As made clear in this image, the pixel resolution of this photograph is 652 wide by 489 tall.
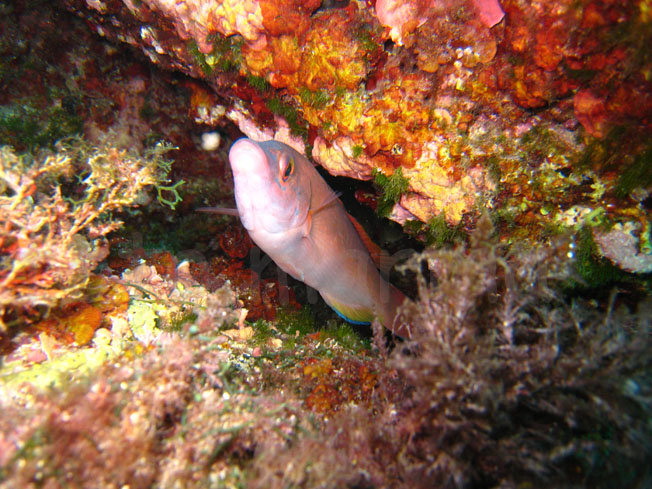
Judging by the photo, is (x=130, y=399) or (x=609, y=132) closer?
(x=130, y=399)

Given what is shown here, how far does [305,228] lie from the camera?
9.86 feet

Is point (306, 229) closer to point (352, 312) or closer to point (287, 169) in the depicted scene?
point (287, 169)

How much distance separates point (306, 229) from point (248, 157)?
0.87 m

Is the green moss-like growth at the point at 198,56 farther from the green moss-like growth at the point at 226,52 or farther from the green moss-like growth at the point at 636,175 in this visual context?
the green moss-like growth at the point at 636,175

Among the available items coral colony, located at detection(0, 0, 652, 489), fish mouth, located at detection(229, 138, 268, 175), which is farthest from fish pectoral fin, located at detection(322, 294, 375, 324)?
fish mouth, located at detection(229, 138, 268, 175)

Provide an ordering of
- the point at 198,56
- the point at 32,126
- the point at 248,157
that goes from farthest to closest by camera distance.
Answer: the point at 32,126 < the point at 198,56 < the point at 248,157

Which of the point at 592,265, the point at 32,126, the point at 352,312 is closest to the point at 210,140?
the point at 32,126

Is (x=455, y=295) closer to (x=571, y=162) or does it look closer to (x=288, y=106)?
(x=571, y=162)

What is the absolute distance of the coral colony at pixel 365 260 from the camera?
5.32 ft

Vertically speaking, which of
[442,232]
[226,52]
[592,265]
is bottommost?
[592,265]

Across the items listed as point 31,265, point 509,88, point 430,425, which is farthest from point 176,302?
point 509,88

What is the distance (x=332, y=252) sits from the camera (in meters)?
3.20

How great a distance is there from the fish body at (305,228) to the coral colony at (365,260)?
14cm

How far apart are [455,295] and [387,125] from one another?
159cm
